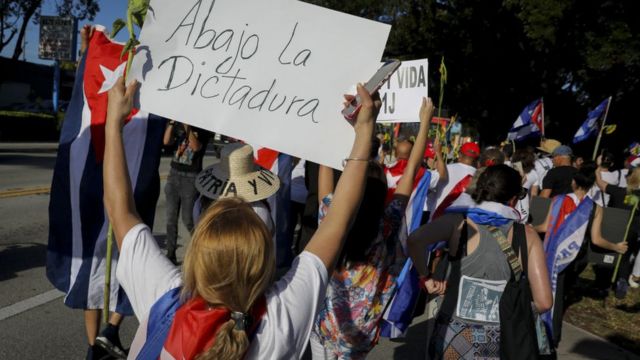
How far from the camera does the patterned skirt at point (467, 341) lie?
264 cm

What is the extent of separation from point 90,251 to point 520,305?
2.41 m

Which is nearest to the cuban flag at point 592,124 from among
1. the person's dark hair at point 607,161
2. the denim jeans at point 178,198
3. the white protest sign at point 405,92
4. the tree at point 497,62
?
the person's dark hair at point 607,161

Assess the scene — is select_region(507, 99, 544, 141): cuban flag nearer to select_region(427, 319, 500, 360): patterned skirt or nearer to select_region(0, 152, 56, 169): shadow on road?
select_region(427, 319, 500, 360): patterned skirt

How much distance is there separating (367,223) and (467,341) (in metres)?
0.76

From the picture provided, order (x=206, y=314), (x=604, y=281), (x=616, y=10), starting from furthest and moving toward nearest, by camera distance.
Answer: (x=616, y=10), (x=604, y=281), (x=206, y=314)

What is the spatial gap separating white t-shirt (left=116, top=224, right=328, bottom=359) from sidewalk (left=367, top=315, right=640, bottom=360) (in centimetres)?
296

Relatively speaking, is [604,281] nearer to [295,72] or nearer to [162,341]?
[295,72]

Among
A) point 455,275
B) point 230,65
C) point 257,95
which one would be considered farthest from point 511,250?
point 230,65

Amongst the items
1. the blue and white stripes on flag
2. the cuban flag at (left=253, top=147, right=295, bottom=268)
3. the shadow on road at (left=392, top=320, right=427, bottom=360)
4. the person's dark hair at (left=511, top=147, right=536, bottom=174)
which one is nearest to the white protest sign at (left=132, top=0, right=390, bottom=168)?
the blue and white stripes on flag

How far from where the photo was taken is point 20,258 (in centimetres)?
613

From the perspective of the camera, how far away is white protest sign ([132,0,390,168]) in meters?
2.17

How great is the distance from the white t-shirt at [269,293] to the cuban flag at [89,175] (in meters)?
1.54

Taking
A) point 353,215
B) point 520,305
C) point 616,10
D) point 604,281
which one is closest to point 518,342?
point 520,305

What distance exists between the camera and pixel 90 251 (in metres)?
3.19
